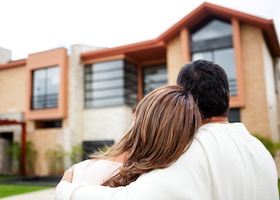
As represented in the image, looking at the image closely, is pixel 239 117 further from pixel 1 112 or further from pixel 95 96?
pixel 1 112

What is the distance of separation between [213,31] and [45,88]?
317 inches

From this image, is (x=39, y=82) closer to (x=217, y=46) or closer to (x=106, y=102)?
(x=106, y=102)

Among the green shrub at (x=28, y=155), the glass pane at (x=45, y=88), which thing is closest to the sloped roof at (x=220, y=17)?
the glass pane at (x=45, y=88)

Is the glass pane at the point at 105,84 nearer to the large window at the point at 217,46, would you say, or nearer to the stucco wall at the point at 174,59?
the stucco wall at the point at 174,59

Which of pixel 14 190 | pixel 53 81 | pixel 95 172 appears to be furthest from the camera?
pixel 53 81

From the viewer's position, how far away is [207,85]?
1000 mm

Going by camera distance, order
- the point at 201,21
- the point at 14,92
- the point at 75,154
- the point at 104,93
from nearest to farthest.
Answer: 1. the point at 201,21
2. the point at 75,154
3. the point at 104,93
4. the point at 14,92

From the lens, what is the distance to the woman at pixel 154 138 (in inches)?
33.6

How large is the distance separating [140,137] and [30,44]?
22.2 inches

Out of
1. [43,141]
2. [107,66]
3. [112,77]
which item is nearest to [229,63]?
[112,77]

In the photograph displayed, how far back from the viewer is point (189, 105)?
0.91 meters

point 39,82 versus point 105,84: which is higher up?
point 39,82

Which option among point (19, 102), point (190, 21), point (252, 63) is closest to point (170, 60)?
point (190, 21)

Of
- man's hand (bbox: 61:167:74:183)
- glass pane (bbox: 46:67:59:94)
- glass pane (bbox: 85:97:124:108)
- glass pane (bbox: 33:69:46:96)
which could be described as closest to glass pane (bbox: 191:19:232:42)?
glass pane (bbox: 85:97:124:108)
